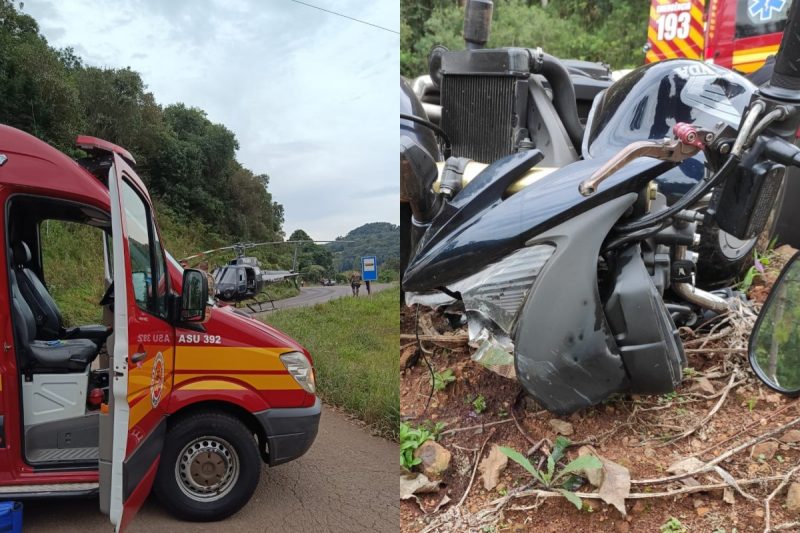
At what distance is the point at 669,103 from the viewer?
2695mm

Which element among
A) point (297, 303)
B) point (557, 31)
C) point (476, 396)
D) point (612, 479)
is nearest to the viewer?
point (612, 479)

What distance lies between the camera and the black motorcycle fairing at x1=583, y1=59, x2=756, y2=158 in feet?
8.59

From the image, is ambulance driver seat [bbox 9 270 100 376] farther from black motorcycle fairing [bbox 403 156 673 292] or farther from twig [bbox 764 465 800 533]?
twig [bbox 764 465 800 533]

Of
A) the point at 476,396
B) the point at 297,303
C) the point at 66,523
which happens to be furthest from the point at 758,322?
the point at 66,523

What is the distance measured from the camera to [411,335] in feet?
10.1

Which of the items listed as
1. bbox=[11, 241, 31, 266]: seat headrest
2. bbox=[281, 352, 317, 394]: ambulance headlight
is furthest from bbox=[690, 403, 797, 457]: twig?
bbox=[11, 241, 31, 266]: seat headrest

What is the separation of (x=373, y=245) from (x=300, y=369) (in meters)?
1.32

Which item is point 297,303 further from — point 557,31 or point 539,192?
point 557,31

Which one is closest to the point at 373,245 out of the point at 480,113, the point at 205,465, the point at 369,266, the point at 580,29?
the point at 369,266

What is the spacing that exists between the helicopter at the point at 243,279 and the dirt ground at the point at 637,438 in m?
0.66

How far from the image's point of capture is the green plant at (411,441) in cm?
A: 230

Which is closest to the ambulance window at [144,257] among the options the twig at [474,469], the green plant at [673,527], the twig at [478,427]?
the twig at [478,427]

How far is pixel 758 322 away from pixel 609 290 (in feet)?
2.23

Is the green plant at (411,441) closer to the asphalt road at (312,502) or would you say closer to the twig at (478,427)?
the twig at (478,427)
